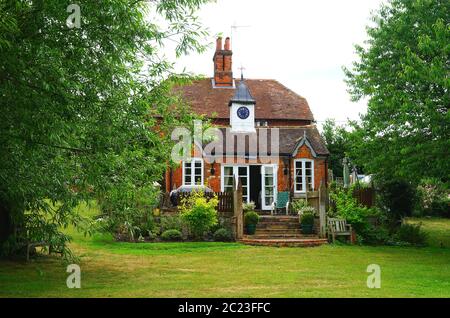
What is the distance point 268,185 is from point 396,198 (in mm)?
7253

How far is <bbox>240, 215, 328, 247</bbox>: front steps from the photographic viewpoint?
19.9 metres

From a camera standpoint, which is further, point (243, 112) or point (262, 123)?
point (262, 123)

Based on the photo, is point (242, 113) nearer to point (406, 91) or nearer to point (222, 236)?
point (222, 236)

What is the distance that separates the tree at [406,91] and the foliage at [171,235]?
8.08 m

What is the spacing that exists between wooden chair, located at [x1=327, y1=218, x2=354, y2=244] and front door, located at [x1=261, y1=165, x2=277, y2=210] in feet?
27.0

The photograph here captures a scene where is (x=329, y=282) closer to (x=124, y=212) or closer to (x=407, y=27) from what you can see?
(x=124, y=212)

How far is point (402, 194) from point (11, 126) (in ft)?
65.4

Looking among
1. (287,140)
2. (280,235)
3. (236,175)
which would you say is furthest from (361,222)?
(287,140)

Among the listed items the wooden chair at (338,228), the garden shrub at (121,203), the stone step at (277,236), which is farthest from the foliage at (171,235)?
the wooden chair at (338,228)

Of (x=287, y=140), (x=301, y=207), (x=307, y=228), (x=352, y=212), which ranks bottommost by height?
(x=307, y=228)

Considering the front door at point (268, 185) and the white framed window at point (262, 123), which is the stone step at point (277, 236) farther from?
the white framed window at point (262, 123)

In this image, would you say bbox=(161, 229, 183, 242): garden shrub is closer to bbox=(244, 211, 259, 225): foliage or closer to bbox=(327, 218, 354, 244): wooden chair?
bbox=(244, 211, 259, 225): foliage

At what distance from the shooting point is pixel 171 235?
2042 centimetres
